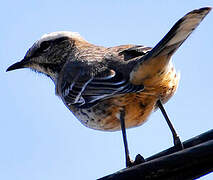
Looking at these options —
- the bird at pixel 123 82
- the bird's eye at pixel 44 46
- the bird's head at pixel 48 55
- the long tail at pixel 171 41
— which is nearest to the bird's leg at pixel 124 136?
the bird at pixel 123 82

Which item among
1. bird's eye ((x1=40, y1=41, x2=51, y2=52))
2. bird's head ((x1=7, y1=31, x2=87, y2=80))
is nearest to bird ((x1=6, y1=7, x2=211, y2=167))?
bird's head ((x1=7, y1=31, x2=87, y2=80))

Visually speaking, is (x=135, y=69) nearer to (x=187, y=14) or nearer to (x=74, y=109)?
(x=187, y=14)

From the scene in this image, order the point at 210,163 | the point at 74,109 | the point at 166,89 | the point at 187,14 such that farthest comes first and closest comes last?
1. the point at 74,109
2. the point at 166,89
3. the point at 187,14
4. the point at 210,163

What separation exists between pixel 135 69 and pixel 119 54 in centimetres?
90

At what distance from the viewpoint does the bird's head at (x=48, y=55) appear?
26.8ft

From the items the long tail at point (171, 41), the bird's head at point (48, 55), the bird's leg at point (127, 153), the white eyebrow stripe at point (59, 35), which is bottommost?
the bird's leg at point (127, 153)

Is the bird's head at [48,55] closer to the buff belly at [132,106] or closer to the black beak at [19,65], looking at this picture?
→ the black beak at [19,65]

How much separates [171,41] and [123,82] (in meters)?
0.83

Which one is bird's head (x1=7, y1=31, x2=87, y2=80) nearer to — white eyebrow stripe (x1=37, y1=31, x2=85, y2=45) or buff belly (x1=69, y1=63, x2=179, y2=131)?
white eyebrow stripe (x1=37, y1=31, x2=85, y2=45)

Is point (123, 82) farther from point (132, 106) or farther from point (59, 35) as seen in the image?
point (59, 35)

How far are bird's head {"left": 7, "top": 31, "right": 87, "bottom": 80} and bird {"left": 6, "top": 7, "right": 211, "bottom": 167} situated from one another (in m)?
0.59

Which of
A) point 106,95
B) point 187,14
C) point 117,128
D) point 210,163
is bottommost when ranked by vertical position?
point 117,128

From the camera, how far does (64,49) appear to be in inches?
326

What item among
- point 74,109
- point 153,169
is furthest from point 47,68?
point 153,169
